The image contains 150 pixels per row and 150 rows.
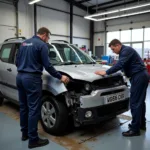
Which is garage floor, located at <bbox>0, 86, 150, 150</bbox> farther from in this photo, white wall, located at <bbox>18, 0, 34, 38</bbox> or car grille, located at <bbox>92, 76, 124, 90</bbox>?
white wall, located at <bbox>18, 0, 34, 38</bbox>

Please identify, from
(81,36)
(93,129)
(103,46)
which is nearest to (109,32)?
(103,46)

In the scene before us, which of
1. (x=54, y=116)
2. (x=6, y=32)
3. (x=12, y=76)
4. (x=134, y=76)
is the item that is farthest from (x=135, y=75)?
(x=6, y=32)

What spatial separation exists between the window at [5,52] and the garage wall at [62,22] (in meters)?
7.41

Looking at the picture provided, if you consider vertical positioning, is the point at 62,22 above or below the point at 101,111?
above

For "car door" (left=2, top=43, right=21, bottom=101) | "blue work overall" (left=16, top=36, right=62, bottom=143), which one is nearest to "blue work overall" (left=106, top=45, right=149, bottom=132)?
"blue work overall" (left=16, top=36, right=62, bottom=143)

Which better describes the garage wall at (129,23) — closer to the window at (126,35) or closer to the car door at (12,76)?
the window at (126,35)

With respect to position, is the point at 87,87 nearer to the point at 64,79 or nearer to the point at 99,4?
the point at 64,79

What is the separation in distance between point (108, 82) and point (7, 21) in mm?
8388

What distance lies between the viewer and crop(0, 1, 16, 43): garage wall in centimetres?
930

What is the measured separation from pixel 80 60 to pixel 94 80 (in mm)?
1145

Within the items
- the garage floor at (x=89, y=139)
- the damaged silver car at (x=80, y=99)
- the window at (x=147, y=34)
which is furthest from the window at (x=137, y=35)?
the damaged silver car at (x=80, y=99)

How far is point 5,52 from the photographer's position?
156 inches

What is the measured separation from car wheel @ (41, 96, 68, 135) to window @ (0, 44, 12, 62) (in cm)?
152

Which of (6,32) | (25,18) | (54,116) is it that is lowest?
(54,116)
